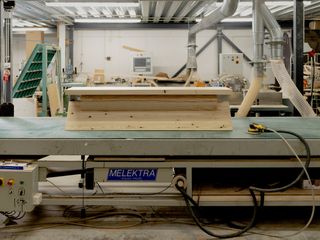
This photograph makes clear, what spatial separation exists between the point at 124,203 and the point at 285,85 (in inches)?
79.7

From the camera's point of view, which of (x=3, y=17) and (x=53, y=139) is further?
(x=3, y=17)

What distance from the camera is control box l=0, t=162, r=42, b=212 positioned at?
2232 millimetres

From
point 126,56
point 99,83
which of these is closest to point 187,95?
point 99,83

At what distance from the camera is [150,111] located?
271 cm

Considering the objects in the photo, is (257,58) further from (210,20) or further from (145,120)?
(210,20)

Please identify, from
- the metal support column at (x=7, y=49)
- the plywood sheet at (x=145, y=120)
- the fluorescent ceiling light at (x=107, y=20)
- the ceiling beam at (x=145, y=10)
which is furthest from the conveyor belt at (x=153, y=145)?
the fluorescent ceiling light at (x=107, y=20)

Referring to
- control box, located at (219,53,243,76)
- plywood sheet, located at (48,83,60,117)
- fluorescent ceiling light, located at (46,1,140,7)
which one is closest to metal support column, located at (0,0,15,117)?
plywood sheet, located at (48,83,60,117)

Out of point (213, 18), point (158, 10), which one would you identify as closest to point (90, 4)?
point (158, 10)

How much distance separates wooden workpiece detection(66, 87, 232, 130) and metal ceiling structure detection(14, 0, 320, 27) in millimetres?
5055

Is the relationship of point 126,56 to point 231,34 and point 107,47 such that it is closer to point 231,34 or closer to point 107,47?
point 107,47

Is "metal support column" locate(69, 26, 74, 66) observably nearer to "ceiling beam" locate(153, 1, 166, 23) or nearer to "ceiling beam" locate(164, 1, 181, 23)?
"ceiling beam" locate(153, 1, 166, 23)

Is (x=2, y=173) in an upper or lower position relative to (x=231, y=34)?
lower

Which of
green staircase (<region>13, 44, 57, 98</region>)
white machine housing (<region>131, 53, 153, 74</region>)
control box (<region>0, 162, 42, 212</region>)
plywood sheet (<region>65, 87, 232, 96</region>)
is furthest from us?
white machine housing (<region>131, 53, 153, 74</region>)

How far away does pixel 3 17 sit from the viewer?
4.27 meters
